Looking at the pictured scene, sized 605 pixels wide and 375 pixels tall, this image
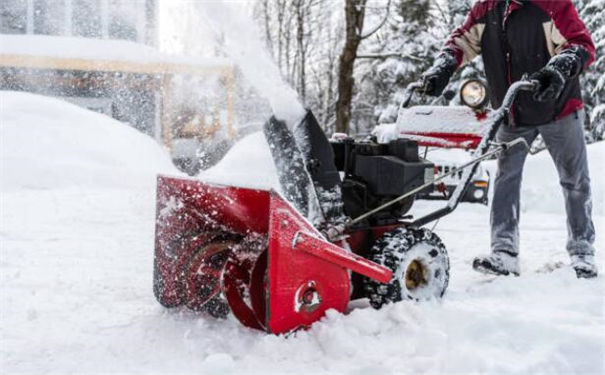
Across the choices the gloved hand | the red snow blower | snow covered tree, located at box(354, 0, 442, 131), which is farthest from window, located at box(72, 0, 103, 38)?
the gloved hand

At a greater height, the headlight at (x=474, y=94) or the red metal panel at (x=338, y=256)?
the headlight at (x=474, y=94)

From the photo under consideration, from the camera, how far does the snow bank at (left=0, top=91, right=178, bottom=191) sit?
271 inches

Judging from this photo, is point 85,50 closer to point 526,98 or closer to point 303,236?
point 526,98

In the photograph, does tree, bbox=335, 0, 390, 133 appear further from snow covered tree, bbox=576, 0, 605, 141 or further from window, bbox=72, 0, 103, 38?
window, bbox=72, 0, 103, 38

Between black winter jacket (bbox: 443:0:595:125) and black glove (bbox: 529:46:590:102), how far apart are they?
0.02 m

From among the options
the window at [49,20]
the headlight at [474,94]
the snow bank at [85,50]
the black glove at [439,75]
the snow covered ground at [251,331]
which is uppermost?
the window at [49,20]

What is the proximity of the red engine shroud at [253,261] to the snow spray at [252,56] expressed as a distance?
385mm

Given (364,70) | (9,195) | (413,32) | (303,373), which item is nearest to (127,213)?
(9,195)

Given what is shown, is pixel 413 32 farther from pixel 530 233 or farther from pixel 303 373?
pixel 303 373

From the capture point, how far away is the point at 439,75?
135 inches

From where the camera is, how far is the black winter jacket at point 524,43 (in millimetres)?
3207

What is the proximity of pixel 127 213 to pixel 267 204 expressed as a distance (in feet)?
11.6

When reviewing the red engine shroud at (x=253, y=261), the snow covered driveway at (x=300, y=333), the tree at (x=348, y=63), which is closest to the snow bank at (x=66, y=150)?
the snow covered driveway at (x=300, y=333)

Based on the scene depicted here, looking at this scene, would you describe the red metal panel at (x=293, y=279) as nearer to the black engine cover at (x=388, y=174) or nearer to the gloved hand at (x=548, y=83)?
the black engine cover at (x=388, y=174)
